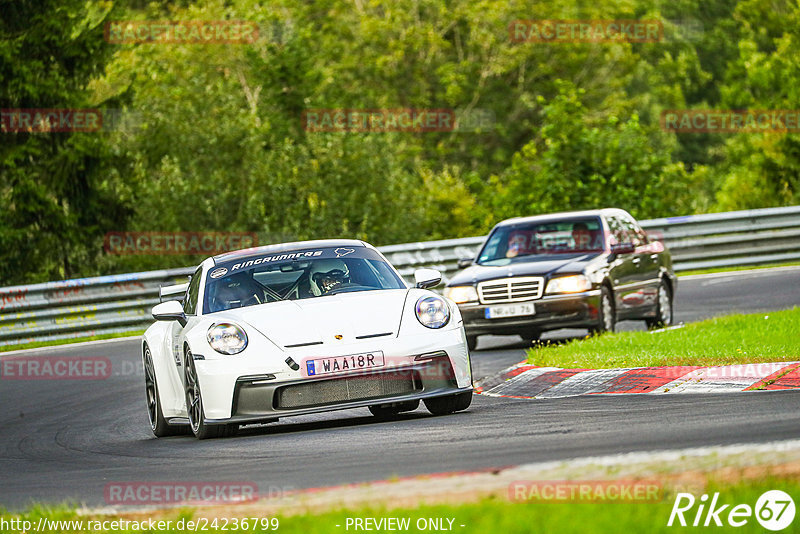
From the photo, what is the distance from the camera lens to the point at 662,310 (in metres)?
18.0

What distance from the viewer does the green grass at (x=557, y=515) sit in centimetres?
501

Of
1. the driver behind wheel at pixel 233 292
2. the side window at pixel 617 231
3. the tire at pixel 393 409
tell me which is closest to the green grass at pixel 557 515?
A: the driver behind wheel at pixel 233 292

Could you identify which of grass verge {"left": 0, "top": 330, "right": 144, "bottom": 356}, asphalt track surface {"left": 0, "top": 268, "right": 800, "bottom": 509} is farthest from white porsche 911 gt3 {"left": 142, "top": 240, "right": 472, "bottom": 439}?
grass verge {"left": 0, "top": 330, "right": 144, "bottom": 356}

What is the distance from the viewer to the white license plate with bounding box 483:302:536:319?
16156mm

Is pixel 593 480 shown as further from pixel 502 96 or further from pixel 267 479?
pixel 502 96

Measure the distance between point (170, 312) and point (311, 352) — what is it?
1.61m

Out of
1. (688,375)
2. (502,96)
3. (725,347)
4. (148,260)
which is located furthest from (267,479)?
(502,96)

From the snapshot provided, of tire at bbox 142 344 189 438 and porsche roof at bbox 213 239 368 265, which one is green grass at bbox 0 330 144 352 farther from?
porsche roof at bbox 213 239 368 265

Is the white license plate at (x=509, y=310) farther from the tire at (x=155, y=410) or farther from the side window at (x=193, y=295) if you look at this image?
the tire at (x=155, y=410)

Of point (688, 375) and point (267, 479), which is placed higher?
point (267, 479)

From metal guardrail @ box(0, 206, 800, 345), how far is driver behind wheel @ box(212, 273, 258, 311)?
10988 millimetres

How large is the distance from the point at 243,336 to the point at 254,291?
3.47ft

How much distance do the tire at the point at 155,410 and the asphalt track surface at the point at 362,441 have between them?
14 centimetres

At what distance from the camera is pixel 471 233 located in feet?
129
